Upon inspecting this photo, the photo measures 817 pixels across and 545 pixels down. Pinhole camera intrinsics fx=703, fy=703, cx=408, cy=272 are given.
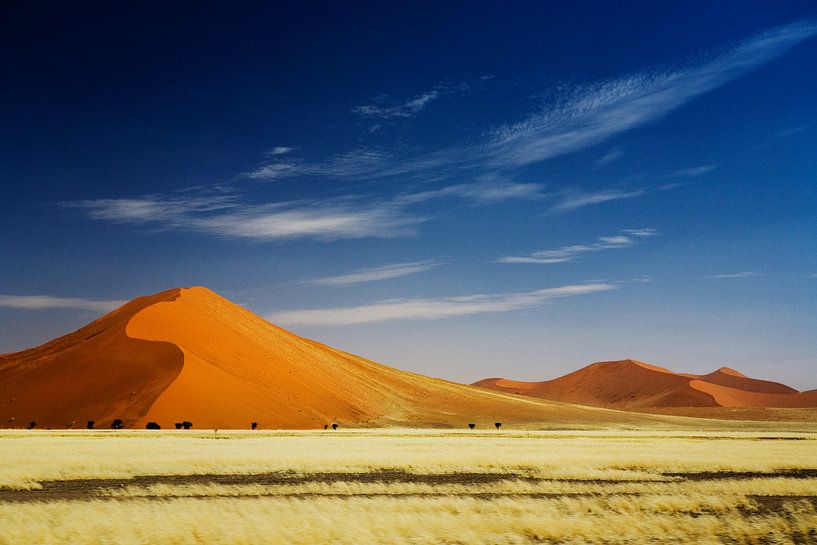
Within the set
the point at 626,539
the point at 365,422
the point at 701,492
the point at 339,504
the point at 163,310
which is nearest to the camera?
the point at 626,539

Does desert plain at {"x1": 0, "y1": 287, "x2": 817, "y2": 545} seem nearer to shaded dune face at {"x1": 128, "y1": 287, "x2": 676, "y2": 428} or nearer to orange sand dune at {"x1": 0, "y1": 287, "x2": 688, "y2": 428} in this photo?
orange sand dune at {"x1": 0, "y1": 287, "x2": 688, "y2": 428}

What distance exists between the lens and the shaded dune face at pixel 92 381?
74125mm

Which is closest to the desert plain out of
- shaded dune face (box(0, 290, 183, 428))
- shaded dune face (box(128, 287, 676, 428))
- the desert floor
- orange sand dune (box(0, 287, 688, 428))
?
the desert floor

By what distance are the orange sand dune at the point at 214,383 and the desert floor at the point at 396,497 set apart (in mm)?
41835

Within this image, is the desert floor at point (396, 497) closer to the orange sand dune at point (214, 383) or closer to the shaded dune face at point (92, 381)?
the shaded dune face at point (92, 381)

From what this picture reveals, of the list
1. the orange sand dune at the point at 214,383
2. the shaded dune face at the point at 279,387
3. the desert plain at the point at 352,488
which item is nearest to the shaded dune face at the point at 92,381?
the orange sand dune at the point at 214,383

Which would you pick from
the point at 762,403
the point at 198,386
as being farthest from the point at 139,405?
the point at 762,403

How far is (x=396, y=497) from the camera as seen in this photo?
753 inches

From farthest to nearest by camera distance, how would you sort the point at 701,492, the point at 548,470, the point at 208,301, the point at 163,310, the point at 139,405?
1. the point at 208,301
2. the point at 163,310
3. the point at 139,405
4. the point at 548,470
5. the point at 701,492

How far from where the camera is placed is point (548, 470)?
90.2ft

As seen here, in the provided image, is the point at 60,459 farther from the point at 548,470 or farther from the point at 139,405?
the point at 139,405

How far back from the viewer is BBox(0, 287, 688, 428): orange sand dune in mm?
75875

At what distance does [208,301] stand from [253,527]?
10535 centimetres

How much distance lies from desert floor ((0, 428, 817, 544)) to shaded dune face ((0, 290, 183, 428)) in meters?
40.1
